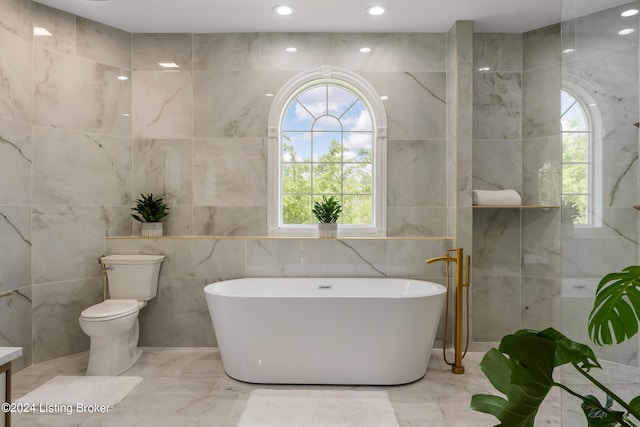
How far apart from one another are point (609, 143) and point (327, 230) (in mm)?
2419

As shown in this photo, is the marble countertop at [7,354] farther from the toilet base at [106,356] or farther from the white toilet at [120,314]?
the toilet base at [106,356]

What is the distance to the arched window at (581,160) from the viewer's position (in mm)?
1205

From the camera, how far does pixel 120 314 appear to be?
282 centimetres

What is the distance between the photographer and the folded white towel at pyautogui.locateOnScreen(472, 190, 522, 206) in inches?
129

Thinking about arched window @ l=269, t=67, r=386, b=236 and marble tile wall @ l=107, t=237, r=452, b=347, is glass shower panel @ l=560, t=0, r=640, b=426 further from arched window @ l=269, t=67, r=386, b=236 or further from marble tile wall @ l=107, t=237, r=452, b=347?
arched window @ l=269, t=67, r=386, b=236

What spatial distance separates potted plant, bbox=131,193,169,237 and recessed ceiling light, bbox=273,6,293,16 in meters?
1.86

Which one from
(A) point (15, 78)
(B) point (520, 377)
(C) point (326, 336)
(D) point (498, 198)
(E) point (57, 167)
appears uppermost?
(A) point (15, 78)

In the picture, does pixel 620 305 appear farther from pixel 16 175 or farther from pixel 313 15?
pixel 16 175

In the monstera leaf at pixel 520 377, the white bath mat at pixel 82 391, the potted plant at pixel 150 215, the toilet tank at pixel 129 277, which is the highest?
the potted plant at pixel 150 215

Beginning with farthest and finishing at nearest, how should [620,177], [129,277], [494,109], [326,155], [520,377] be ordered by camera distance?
[326,155]
[494,109]
[129,277]
[620,177]
[520,377]

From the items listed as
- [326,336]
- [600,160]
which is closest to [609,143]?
[600,160]

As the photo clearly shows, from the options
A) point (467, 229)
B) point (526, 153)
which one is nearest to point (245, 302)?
point (467, 229)

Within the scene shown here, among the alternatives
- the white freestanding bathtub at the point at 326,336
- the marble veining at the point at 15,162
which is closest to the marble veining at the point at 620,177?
the white freestanding bathtub at the point at 326,336

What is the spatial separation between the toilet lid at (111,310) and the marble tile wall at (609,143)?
2742 mm
